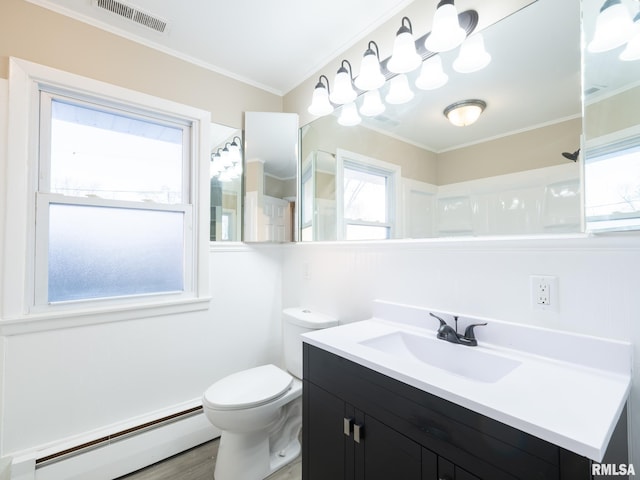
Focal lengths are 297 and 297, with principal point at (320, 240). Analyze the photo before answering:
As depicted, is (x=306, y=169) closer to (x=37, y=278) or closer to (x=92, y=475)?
(x=37, y=278)

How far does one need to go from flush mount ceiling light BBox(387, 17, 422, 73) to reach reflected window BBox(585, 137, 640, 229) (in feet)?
2.67

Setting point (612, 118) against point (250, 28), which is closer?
point (612, 118)

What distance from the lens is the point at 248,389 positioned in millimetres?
1515

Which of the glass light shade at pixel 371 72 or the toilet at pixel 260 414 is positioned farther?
the glass light shade at pixel 371 72

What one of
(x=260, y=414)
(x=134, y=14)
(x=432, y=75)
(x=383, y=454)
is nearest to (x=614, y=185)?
(x=432, y=75)

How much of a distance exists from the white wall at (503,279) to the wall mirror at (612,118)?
90 millimetres

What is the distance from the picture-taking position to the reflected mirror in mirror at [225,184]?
6.54 feet

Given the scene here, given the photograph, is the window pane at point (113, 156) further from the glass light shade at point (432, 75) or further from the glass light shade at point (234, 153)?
the glass light shade at point (432, 75)

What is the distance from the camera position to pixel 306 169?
7.04 ft

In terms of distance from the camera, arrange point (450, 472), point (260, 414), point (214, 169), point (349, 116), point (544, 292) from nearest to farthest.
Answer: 1. point (450, 472)
2. point (544, 292)
3. point (260, 414)
4. point (349, 116)
5. point (214, 169)

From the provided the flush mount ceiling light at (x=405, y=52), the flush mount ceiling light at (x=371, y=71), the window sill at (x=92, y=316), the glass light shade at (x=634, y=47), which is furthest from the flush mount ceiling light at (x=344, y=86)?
the window sill at (x=92, y=316)

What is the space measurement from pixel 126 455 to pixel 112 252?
3.57 feet

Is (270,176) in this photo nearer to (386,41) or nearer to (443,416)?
(386,41)

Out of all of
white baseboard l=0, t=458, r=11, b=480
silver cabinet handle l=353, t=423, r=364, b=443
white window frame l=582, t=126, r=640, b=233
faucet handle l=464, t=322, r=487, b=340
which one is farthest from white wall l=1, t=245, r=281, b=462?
white window frame l=582, t=126, r=640, b=233
